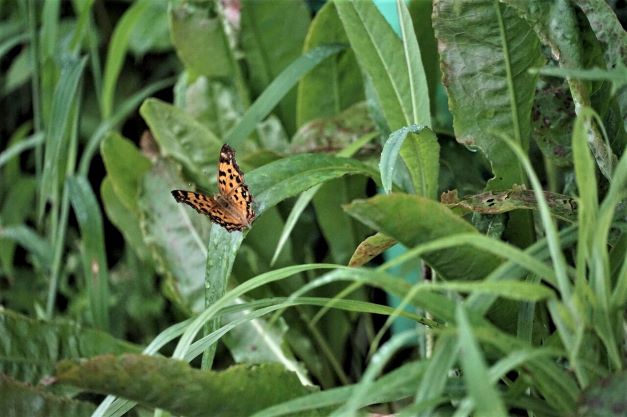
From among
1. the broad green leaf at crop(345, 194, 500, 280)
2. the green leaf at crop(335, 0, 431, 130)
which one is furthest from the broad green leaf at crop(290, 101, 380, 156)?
the broad green leaf at crop(345, 194, 500, 280)

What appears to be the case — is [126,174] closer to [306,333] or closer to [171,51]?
[306,333]

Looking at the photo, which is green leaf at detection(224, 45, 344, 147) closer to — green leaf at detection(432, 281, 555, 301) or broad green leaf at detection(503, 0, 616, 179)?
broad green leaf at detection(503, 0, 616, 179)

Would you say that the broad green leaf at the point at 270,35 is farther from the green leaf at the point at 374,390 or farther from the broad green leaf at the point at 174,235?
the green leaf at the point at 374,390

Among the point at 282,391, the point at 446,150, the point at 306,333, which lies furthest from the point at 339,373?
the point at 282,391

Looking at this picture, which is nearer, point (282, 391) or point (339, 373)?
point (282, 391)

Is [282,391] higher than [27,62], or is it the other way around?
[27,62]

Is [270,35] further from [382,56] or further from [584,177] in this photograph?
[584,177]
